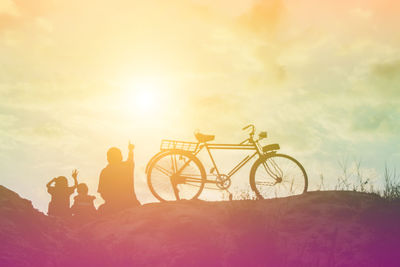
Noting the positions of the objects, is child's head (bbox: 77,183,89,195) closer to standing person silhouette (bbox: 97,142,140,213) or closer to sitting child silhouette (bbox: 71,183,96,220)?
sitting child silhouette (bbox: 71,183,96,220)

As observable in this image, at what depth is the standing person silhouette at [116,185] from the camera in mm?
10906

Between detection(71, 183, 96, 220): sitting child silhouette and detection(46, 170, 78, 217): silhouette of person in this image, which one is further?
detection(46, 170, 78, 217): silhouette of person

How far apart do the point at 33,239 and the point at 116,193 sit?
9.73 feet

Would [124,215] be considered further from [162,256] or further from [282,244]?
[282,244]

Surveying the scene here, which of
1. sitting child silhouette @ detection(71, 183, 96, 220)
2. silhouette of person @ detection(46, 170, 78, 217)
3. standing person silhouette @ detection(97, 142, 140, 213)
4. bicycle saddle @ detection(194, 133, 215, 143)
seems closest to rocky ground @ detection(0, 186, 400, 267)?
standing person silhouette @ detection(97, 142, 140, 213)

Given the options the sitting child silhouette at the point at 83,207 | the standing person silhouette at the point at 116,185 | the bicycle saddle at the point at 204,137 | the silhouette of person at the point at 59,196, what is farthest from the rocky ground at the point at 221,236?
the silhouette of person at the point at 59,196

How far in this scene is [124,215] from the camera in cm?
952

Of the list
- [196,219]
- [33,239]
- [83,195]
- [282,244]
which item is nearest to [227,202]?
[196,219]

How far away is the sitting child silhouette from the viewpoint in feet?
39.0

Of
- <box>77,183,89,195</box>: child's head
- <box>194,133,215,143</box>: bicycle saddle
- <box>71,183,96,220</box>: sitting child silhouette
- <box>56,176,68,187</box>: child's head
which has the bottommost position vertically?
<box>71,183,96,220</box>: sitting child silhouette

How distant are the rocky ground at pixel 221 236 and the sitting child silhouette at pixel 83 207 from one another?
2616 millimetres

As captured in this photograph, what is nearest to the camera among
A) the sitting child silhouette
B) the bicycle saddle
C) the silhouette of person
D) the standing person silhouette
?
the standing person silhouette

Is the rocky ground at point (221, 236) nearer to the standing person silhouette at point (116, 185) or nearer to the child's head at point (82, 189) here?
the standing person silhouette at point (116, 185)

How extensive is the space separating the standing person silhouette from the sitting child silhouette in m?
1.01
